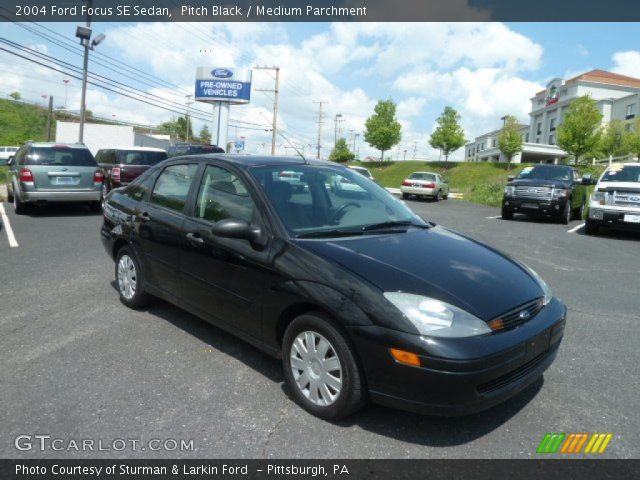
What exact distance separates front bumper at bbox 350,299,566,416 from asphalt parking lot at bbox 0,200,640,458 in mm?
282

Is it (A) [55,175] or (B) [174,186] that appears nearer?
(B) [174,186]

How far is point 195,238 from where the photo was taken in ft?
12.8

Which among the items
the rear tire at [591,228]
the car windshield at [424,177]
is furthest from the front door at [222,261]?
the car windshield at [424,177]

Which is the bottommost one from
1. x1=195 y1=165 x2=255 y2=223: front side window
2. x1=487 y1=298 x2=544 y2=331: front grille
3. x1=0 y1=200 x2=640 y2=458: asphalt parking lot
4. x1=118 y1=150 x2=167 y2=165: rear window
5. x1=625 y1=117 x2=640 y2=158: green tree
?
x1=0 y1=200 x2=640 y2=458: asphalt parking lot

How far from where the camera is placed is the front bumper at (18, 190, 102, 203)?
11273 mm

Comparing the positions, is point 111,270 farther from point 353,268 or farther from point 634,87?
point 634,87

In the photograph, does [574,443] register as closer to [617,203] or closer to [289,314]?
[289,314]

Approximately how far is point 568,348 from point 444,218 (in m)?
11.4

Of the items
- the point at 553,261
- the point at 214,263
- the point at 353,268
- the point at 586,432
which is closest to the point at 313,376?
the point at 353,268

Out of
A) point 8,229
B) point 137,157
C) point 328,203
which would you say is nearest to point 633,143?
point 137,157

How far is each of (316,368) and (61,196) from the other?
34.4 ft

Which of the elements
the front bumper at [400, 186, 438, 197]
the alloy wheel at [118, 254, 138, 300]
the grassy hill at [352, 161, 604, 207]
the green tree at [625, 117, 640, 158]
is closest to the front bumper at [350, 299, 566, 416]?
the alloy wheel at [118, 254, 138, 300]

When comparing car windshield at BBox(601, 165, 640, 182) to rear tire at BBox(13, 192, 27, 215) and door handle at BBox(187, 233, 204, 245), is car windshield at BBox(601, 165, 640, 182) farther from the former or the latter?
rear tire at BBox(13, 192, 27, 215)
